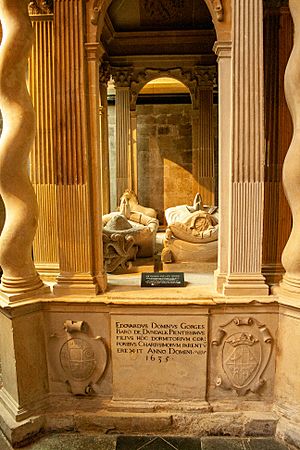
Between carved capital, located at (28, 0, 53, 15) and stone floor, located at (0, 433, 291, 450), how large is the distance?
3884 millimetres

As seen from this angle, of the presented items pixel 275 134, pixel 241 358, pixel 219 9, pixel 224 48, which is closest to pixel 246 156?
pixel 275 134

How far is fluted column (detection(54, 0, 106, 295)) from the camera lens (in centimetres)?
332

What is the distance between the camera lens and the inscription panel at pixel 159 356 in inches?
132

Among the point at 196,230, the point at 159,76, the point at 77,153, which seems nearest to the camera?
the point at 77,153

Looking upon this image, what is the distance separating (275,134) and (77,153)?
1779 mm

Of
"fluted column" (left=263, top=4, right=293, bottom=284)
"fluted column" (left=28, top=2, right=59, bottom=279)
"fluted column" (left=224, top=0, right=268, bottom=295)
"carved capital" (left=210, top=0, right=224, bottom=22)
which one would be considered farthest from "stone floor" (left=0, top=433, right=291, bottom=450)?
"carved capital" (left=210, top=0, right=224, bottom=22)

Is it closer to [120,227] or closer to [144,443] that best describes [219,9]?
[120,227]

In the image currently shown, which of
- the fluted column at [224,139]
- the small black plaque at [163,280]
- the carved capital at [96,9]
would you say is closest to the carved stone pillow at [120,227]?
the small black plaque at [163,280]

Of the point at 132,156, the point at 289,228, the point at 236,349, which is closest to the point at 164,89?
the point at 132,156

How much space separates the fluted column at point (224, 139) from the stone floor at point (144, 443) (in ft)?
4.11

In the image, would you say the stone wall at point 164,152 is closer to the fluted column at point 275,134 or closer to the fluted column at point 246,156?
the fluted column at point 275,134

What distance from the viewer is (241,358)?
10.9ft

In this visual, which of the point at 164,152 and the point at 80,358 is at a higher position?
the point at 164,152

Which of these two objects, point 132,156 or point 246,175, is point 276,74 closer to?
point 246,175
